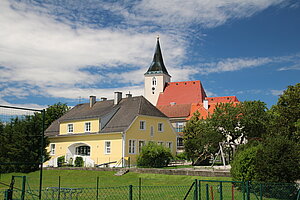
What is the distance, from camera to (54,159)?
40875mm

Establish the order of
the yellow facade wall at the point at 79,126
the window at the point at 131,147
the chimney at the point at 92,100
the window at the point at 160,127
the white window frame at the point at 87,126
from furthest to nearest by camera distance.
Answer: the chimney at the point at 92,100
the window at the point at 160,127
the white window frame at the point at 87,126
the yellow facade wall at the point at 79,126
the window at the point at 131,147

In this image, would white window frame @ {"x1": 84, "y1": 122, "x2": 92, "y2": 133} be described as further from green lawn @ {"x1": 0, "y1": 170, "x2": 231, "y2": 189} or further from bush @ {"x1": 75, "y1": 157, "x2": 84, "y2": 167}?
green lawn @ {"x1": 0, "y1": 170, "x2": 231, "y2": 189}

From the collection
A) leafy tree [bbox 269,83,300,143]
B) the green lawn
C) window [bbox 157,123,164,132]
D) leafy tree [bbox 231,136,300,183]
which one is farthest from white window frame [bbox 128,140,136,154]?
leafy tree [bbox 231,136,300,183]

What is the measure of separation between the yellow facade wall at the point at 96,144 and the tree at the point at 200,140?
729cm

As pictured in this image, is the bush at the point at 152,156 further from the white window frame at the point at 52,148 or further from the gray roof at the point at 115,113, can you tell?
the white window frame at the point at 52,148

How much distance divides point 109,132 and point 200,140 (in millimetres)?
9337

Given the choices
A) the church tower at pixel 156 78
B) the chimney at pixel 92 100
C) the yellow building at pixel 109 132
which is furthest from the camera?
the church tower at pixel 156 78

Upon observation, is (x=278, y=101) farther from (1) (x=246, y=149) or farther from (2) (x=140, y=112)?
(2) (x=140, y=112)

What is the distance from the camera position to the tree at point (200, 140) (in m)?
36.5

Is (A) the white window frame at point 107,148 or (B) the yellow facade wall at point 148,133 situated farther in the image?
(A) the white window frame at point 107,148

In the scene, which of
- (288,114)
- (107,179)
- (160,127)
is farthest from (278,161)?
(160,127)

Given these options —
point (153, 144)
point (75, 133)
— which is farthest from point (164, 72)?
point (153, 144)

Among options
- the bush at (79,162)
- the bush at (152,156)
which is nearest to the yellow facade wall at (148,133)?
the bush at (152,156)

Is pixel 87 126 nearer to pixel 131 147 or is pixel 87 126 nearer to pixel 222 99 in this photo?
pixel 131 147
